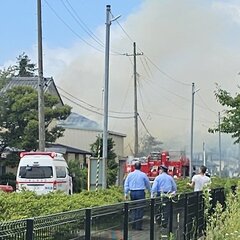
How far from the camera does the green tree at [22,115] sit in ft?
147

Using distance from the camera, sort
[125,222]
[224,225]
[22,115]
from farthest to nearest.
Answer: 1. [22,115]
2. [224,225]
3. [125,222]

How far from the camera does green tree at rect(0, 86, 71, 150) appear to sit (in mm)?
44906

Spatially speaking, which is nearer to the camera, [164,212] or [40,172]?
[164,212]

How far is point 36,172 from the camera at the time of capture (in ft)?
101

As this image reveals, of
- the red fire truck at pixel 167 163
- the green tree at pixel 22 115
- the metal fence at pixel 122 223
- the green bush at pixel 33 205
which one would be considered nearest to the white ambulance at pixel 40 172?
the green tree at pixel 22 115

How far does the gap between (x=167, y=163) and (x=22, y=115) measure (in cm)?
1099

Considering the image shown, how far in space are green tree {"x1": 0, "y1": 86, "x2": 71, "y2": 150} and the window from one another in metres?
12.9

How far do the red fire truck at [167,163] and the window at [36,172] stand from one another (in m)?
14.4

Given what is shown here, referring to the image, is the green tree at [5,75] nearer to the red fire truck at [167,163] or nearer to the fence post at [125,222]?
the red fire truck at [167,163]

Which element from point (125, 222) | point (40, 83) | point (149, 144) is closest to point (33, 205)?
point (125, 222)

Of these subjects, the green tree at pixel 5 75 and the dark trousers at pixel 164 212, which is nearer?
the dark trousers at pixel 164 212

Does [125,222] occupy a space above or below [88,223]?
below

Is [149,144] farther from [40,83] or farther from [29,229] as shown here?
[29,229]

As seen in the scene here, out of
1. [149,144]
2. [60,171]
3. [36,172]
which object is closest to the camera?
[36,172]
